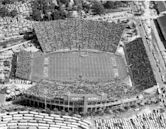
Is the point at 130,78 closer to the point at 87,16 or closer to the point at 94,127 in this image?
the point at 94,127

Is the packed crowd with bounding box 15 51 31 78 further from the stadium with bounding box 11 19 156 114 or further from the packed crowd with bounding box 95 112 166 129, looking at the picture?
the packed crowd with bounding box 95 112 166 129

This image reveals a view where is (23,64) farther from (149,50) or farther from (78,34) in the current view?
(149,50)

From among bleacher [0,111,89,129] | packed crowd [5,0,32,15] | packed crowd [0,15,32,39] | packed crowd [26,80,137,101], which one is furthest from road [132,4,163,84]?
packed crowd [5,0,32,15]

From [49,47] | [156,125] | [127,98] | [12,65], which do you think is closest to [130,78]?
[127,98]

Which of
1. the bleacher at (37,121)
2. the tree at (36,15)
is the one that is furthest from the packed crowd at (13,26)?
the bleacher at (37,121)

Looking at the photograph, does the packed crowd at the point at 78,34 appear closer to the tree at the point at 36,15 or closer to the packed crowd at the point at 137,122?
the tree at the point at 36,15

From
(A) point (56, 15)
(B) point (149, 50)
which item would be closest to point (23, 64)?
(A) point (56, 15)
